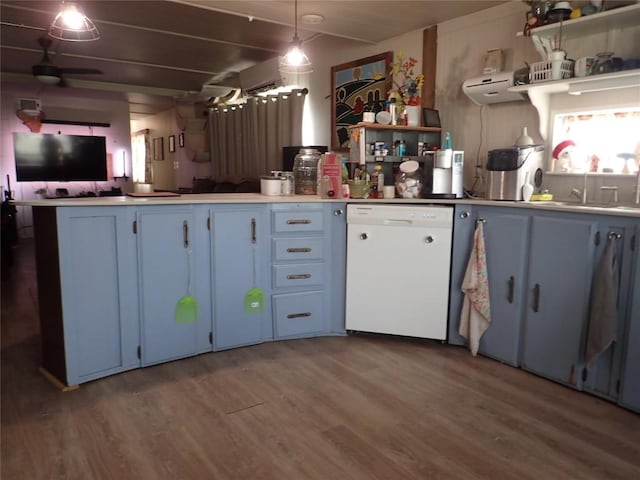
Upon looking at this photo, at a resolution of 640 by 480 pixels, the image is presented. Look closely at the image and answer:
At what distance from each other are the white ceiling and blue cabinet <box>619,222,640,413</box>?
197cm

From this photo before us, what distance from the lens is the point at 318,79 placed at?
5.14 metres

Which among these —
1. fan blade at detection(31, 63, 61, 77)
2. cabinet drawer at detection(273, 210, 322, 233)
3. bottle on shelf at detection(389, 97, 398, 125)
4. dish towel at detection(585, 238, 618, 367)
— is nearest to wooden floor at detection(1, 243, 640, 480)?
dish towel at detection(585, 238, 618, 367)

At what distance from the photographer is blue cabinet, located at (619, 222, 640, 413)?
2158 millimetres

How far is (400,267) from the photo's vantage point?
9.97 ft

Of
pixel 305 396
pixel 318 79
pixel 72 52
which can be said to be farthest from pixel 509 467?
pixel 72 52

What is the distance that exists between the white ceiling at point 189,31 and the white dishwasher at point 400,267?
147cm

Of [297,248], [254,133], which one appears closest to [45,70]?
[254,133]

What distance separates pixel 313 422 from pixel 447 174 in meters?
1.81

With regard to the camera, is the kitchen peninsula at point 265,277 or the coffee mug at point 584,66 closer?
the kitchen peninsula at point 265,277

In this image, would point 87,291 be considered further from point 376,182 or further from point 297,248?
point 376,182

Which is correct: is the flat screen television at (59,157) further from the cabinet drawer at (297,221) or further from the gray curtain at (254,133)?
the cabinet drawer at (297,221)

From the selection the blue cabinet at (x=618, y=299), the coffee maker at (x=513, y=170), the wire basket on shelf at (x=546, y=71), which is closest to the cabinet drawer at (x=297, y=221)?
the coffee maker at (x=513, y=170)

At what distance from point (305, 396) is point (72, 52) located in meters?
5.53

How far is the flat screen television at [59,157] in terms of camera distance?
767 centimetres
